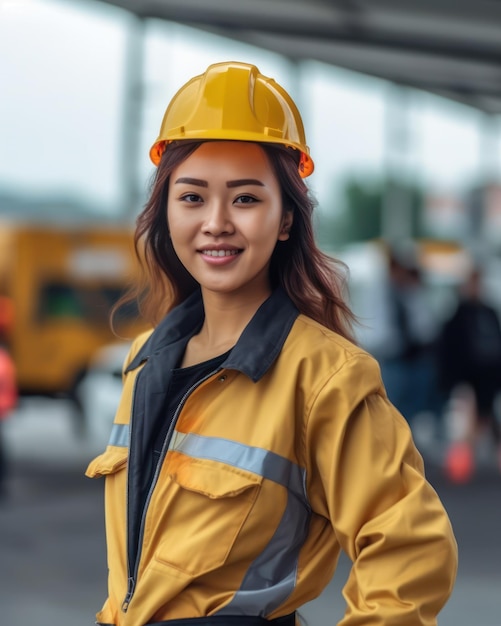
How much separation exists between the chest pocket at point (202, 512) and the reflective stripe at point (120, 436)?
0.54 ft

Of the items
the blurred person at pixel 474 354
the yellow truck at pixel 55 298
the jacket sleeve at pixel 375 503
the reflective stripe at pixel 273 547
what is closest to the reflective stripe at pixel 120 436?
the reflective stripe at pixel 273 547

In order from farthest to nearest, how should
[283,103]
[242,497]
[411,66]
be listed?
[411,66], [283,103], [242,497]

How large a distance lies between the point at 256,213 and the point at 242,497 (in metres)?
0.43

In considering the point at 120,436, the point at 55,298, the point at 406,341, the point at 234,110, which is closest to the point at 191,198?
the point at 234,110

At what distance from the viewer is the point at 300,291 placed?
2031 millimetres

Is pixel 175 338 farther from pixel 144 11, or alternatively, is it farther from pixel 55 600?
pixel 144 11

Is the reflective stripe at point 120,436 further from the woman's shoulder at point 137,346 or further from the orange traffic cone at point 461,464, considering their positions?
the orange traffic cone at point 461,464

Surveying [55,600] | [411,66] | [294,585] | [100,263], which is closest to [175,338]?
[294,585]

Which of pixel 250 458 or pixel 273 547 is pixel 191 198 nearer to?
pixel 250 458

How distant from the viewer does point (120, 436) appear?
6.59ft

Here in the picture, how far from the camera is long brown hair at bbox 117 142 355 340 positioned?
195 centimetres

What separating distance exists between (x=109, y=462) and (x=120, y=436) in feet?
0.16

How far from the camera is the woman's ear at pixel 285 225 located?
2.00 meters

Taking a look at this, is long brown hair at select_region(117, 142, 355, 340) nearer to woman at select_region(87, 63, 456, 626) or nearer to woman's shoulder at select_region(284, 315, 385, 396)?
woman at select_region(87, 63, 456, 626)
